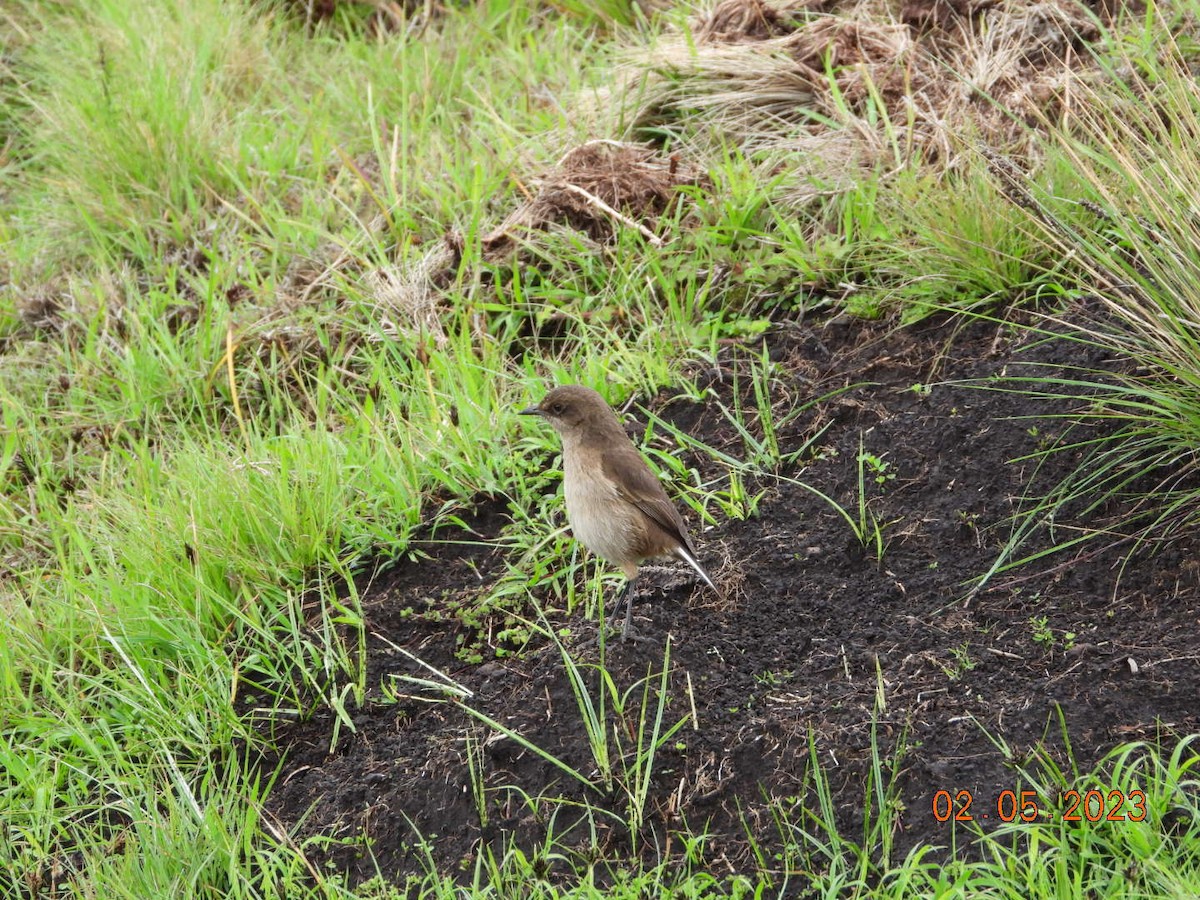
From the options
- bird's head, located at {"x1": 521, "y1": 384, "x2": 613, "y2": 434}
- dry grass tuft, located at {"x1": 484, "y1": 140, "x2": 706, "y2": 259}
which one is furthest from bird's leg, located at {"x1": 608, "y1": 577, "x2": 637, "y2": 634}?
dry grass tuft, located at {"x1": 484, "y1": 140, "x2": 706, "y2": 259}

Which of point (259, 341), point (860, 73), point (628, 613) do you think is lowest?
point (628, 613)

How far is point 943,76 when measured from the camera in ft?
21.6

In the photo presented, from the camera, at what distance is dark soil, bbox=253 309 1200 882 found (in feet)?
12.2

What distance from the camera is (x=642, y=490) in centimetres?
453

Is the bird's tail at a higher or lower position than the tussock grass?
lower

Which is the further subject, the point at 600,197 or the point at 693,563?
the point at 600,197

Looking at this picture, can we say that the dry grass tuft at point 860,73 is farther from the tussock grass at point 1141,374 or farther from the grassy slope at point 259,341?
the tussock grass at point 1141,374

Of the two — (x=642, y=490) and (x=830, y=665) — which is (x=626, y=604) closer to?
(x=642, y=490)

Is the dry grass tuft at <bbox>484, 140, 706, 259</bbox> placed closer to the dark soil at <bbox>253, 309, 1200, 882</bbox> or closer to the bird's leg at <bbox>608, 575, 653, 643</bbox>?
the dark soil at <bbox>253, 309, 1200, 882</bbox>

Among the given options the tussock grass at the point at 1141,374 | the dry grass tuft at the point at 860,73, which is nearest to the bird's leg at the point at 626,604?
the tussock grass at the point at 1141,374
